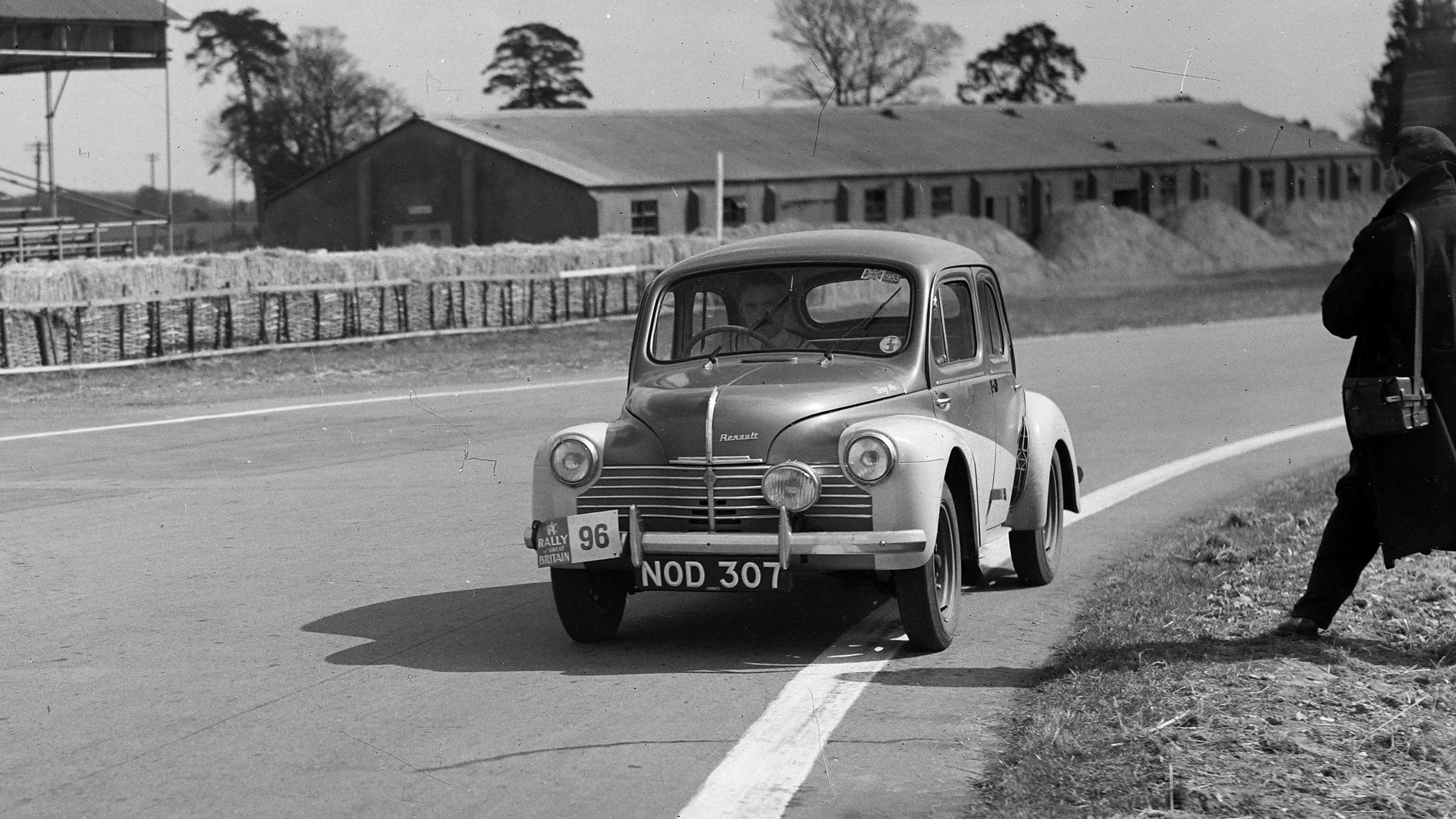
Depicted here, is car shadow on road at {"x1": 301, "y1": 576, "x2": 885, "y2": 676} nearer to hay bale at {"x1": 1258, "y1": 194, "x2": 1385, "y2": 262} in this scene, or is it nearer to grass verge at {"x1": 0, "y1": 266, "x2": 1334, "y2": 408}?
grass verge at {"x1": 0, "y1": 266, "x2": 1334, "y2": 408}

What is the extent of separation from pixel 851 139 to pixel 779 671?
56346 millimetres

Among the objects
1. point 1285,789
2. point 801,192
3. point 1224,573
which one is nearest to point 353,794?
point 1285,789

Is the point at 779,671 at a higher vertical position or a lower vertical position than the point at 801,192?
lower

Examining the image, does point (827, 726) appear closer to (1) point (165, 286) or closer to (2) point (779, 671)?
(2) point (779, 671)

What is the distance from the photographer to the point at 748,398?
282 inches

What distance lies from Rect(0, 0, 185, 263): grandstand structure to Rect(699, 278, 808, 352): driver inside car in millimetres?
31465

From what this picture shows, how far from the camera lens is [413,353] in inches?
1110

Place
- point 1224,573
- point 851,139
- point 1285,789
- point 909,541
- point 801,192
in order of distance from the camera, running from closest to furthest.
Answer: point 1285,789 < point 909,541 < point 1224,573 < point 801,192 < point 851,139

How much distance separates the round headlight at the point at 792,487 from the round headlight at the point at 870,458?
159 mm

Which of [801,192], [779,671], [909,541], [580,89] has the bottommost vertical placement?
[779,671]

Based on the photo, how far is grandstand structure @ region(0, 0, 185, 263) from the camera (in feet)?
121

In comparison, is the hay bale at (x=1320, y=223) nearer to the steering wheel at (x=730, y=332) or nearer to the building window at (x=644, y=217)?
the building window at (x=644, y=217)

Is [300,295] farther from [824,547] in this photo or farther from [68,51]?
[824,547]

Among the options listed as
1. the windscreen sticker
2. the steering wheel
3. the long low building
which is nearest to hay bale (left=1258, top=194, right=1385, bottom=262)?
the long low building
